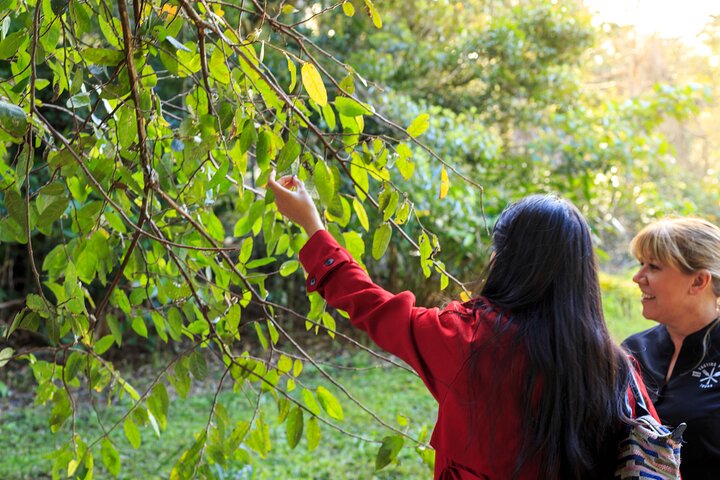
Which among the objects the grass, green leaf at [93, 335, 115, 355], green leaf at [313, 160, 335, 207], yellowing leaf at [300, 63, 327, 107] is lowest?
the grass

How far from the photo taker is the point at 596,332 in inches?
48.7

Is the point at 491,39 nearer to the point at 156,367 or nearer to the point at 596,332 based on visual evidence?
the point at 156,367

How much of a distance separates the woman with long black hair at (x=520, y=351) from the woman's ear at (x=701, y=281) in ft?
1.94

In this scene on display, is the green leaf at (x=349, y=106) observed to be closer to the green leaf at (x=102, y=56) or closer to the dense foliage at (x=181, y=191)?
the dense foliage at (x=181, y=191)

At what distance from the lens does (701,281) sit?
5.81 feet

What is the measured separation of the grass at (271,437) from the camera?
3770 mm

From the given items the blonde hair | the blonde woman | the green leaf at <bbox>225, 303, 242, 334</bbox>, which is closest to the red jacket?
the green leaf at <bbox>225, 303, 242, 334</bbox>

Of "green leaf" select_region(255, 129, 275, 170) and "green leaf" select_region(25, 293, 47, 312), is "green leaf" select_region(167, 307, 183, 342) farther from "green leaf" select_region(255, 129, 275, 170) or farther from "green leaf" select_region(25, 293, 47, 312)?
"green leaf" select_region(255, 129, 275, 170)

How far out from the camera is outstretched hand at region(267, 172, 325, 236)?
1.34 m

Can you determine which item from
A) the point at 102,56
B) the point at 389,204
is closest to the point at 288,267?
the point at 389,204

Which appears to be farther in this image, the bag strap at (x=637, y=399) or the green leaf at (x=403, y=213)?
the green leaf at (x=403, y=213)

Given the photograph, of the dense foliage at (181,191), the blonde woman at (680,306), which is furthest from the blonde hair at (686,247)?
the dense foliage at (181,191)

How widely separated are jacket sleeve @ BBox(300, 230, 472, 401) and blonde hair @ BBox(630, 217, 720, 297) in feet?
2.65

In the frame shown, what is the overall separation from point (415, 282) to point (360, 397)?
168 cm
